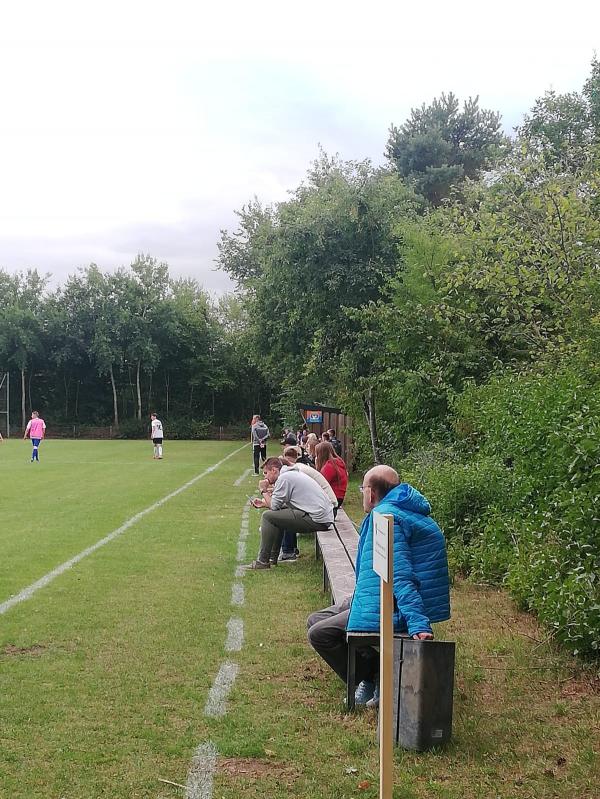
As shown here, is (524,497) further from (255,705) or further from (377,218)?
(377,218)

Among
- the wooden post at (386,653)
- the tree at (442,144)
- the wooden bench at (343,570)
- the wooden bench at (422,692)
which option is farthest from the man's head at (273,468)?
the tree at (442,144)

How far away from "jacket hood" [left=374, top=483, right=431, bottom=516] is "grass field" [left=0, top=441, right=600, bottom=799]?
1.29 meters

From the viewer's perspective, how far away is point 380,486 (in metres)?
5.40

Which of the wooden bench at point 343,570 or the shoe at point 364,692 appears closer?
the wooden bench at point 343,570

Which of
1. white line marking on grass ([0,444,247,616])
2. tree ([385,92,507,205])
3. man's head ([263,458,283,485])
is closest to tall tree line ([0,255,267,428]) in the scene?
tree ([385,92,507,205])

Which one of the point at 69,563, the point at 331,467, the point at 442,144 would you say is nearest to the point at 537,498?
the point at 69,563

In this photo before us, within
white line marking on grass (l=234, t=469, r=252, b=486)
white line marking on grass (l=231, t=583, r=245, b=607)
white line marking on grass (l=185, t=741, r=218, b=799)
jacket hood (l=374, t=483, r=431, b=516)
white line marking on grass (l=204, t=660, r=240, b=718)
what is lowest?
white line marking on grass (l=234, t=469, r=252, b=486)

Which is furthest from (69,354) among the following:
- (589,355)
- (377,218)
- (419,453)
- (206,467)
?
(589,355)

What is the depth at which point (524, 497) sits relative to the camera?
27.5 ft

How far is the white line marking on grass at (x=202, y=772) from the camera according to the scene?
166 inches

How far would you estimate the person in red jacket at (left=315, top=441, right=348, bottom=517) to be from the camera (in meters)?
13.6

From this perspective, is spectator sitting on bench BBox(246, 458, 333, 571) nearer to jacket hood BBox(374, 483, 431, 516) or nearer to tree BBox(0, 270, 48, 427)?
jacket hood BBox(374, 483, 431, 516)

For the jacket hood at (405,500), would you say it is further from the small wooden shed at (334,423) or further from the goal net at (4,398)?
the goal net at (4,398)

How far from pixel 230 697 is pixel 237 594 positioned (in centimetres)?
329
